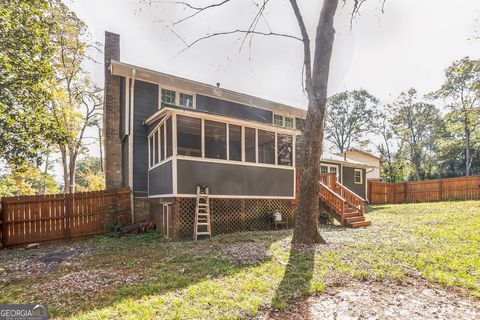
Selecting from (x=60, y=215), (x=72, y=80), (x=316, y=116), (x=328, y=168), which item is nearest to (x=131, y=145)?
(x=60, y=215)

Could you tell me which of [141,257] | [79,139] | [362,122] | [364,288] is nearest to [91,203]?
[141,257]

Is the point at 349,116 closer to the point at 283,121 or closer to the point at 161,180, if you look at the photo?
the point at 283,121

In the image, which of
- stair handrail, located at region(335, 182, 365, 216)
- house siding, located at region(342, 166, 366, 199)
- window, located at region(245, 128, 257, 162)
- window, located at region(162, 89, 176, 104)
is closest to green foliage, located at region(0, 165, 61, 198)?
window, located at region(162, 89, 176, 104)

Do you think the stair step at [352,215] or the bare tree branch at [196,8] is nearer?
the bare tree branch at [196,8]

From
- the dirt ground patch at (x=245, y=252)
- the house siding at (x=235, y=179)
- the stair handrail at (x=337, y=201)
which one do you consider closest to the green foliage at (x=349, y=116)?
the stair handrail at (x=337, y=201)

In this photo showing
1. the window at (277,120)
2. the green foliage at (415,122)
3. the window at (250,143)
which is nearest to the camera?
the window at (250,143)

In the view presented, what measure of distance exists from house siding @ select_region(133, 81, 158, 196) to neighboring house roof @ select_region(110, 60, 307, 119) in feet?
1.53

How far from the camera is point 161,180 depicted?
29.1ft

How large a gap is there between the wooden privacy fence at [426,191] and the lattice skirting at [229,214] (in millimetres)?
15020

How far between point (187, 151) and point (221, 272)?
776cm

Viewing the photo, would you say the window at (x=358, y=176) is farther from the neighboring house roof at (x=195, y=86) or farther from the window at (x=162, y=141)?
the window at (x=162, y=141)

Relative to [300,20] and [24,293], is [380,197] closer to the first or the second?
[300,20]

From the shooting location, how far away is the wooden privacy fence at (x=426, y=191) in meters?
18.2

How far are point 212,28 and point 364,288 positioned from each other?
7905 millimetres
